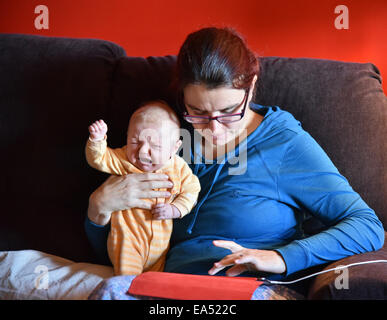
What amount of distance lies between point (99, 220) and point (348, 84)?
3.39ft

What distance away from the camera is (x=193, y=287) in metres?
1.03

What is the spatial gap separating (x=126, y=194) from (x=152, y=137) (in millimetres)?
210

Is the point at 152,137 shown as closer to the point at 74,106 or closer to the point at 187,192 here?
the point at 187,192

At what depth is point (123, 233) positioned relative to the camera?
136 centimetres

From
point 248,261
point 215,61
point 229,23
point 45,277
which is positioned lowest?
point 45,277

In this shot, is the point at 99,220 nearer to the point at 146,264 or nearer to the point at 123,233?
the point at 123,233

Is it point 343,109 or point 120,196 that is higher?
point 343,109

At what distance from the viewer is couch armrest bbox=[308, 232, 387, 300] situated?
98cm

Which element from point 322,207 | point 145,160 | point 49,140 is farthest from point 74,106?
point 322,207

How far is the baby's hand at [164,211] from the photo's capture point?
1.33m

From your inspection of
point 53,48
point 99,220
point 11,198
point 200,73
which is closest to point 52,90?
point 53,48

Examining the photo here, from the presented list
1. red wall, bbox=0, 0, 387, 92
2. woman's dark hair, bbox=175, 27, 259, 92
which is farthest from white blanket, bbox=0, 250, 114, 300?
red wall, bbox=0, 0, 387, 92

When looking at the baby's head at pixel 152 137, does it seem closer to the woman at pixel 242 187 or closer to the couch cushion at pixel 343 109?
the woman at pixel 242 187

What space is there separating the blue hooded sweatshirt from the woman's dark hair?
0.20 metres
